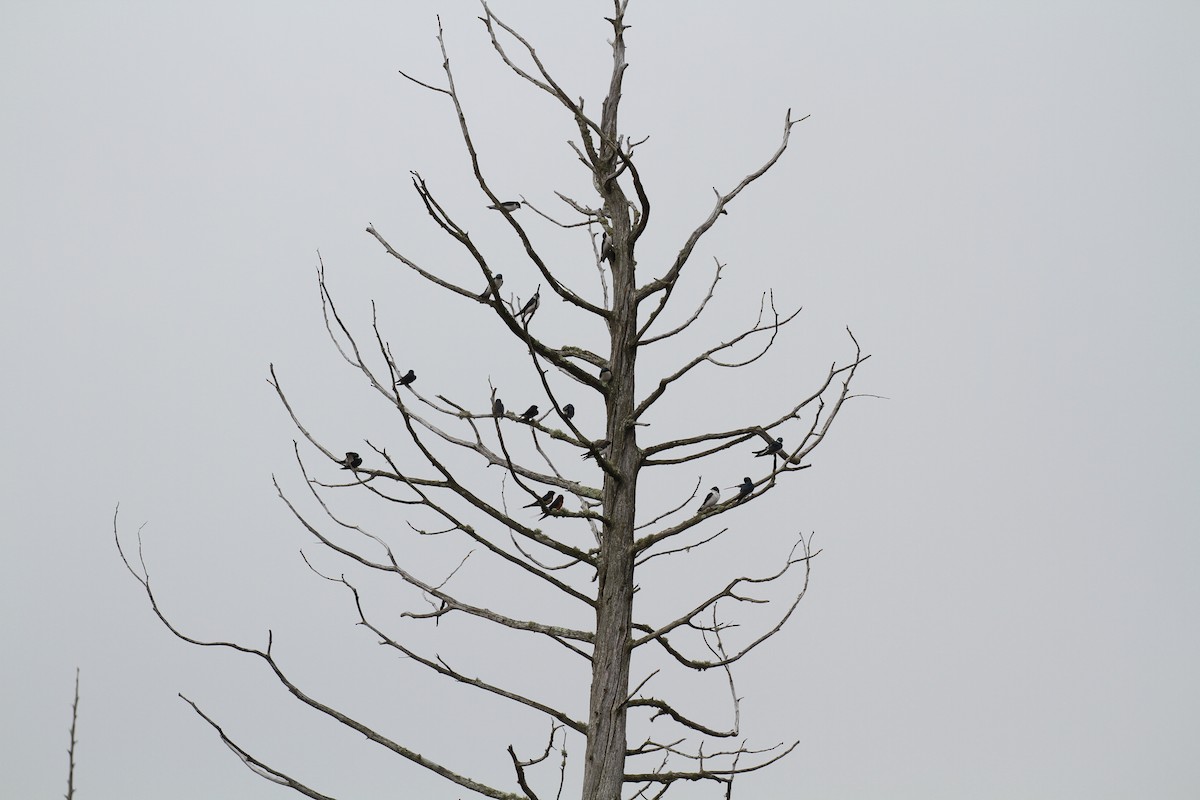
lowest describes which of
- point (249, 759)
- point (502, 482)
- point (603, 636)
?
point (249, 759)

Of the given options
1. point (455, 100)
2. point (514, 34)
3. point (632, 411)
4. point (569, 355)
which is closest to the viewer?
point (455, 100)

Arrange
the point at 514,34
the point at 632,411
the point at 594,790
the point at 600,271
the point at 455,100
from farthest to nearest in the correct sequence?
the point at 600,271 → the point at 632,411 → the point at 514,34 → the point at 594,790 → the point at 455,100

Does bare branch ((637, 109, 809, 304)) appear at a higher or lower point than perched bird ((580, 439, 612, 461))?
higher

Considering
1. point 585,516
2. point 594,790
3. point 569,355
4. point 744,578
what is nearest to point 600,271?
point 569,355

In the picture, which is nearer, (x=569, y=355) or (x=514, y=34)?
(x=514, y=34)

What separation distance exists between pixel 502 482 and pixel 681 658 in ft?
4.35

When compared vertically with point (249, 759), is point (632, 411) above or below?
above

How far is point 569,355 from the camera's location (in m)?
6.23

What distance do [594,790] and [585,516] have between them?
132 cm

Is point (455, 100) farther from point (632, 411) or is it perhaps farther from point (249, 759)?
point (249, 759)

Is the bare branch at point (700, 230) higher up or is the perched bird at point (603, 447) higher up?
the bare branch at point (700, 230)

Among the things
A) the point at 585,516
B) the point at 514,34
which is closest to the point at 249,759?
the point at 585,516

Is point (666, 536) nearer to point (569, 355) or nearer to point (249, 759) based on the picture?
point (569, 355)

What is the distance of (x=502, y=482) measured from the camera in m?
5.98
